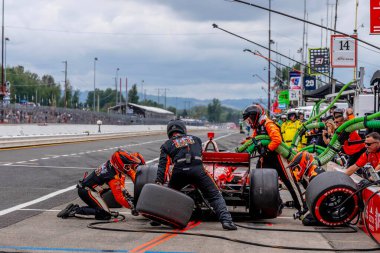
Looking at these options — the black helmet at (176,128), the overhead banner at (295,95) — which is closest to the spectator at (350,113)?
the black helmet at (176,128)

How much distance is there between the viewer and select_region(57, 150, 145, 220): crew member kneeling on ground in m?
9.94

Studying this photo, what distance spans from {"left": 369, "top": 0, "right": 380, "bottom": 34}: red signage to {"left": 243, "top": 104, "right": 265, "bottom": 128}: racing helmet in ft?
21.8

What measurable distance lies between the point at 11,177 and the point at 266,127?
26.4ft

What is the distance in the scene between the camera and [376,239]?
25.8 feet

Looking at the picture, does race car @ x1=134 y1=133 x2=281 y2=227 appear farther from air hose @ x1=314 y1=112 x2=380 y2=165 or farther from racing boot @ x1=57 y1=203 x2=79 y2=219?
air hose @ x1=314 y1=112 x2=380 y2=165

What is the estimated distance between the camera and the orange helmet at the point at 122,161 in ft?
32.6

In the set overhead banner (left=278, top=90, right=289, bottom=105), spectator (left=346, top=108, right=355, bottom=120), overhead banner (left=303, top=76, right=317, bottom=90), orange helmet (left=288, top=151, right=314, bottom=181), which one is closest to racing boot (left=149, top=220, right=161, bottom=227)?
orange helmet (left=288, top=151, right=314, bottom=181)

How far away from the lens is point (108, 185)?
10.2 metres

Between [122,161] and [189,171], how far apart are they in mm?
1349

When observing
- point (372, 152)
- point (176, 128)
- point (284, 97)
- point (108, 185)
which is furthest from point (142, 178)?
point (284, 97)

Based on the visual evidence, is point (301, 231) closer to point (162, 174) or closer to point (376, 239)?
point (376, 239)

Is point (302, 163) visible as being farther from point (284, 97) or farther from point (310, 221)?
point (284, 97)

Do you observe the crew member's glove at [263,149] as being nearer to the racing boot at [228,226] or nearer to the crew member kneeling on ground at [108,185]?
the crew member kneeling on ground at [108,185]

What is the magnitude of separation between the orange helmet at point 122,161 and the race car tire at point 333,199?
2763 millimetres
